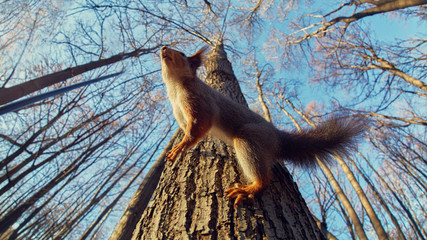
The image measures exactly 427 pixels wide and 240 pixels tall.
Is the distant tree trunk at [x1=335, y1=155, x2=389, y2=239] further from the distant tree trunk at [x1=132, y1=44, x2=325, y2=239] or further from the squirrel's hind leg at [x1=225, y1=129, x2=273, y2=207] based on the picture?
the distant tree trunk at [x1=132, y1=44, x2=325, y2=239]

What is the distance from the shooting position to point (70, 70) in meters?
5.17

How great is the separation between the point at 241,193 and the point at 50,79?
524cm

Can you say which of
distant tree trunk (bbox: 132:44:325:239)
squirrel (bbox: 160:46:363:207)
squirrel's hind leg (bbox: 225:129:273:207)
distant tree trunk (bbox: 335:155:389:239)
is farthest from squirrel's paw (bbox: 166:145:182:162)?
distant tree trunk (bbox: 335:155:389:239)

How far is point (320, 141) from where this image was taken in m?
2.63

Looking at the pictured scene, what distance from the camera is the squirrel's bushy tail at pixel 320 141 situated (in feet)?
8.64

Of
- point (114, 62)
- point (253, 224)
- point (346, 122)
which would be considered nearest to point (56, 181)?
point (114, 62)

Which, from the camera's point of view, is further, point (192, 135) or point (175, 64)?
point (175, 64)

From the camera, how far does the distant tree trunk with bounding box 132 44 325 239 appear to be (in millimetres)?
1437

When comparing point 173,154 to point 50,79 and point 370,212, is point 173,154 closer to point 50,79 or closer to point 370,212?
point 50,79

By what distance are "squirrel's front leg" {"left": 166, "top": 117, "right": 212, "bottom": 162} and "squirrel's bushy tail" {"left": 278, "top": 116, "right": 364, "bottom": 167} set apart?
1.01m

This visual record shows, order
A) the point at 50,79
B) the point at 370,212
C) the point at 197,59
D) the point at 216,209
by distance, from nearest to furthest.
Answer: the point at 216,209 < the point at 197,59 < the point at 50,79 < the point at 370,212

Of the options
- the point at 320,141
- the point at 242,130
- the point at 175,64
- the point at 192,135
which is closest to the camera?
the point at 192,135

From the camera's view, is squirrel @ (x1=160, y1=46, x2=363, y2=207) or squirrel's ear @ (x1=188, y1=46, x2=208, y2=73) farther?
squirrel's ear @ (x1=188, y1=46, x2=208, y2=73)

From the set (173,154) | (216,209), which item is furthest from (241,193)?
(173,154)
